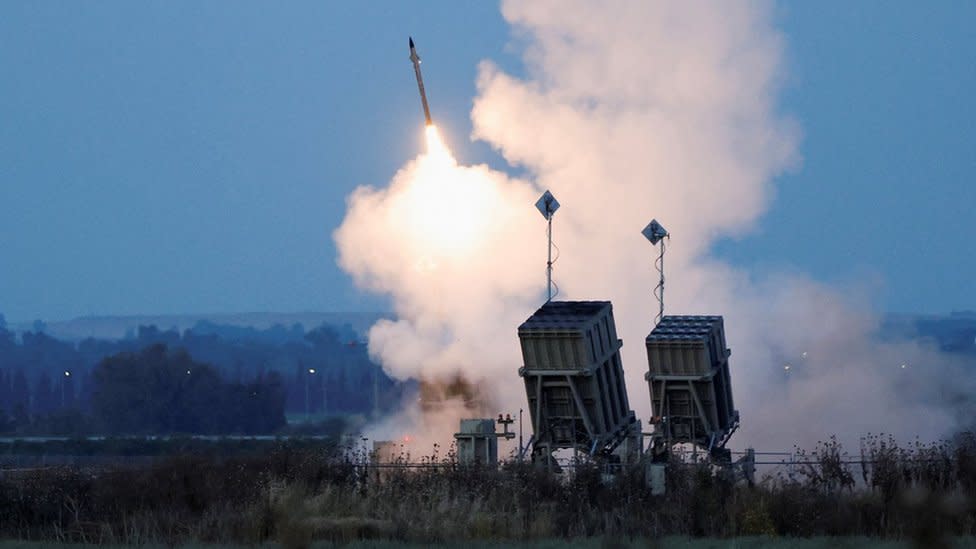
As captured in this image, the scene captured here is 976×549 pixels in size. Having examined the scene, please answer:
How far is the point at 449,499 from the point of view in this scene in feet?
86.2

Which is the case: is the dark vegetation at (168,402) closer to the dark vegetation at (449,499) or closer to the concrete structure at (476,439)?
the concrete structure at (476,439)

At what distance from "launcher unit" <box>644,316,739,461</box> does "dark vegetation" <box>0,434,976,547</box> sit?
15.8 ft

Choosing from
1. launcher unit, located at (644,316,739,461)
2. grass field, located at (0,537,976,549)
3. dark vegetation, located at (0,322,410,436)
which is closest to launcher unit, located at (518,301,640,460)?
launcher unit, located at (644,316,739,461)

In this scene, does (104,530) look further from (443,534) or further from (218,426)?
(218,426)

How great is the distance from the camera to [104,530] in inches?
939

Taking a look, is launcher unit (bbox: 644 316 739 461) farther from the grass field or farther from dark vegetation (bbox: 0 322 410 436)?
dark vegetation (bbox: 0 322 410 436)

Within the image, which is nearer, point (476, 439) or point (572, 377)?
point (572, 377)

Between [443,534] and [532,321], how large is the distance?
1020 centimetres

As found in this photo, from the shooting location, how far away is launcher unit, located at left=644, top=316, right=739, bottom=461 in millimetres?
33094

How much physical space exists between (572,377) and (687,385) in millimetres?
2868

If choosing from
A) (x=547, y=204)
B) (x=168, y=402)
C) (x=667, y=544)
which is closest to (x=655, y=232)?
(x=547, y=204)

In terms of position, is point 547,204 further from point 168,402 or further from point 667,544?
point 168,402

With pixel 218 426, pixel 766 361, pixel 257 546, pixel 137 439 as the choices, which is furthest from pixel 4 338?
pixel 257 546

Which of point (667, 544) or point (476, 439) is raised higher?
point (476, 439)
